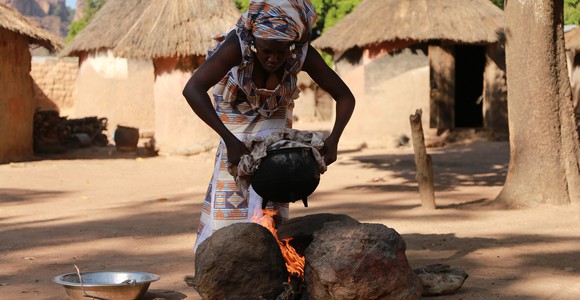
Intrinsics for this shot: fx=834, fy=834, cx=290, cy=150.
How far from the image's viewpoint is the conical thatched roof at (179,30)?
43.9ft

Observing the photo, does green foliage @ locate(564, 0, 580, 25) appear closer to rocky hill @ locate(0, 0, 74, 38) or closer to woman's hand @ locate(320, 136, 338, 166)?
woman's hand @ locate(320, 136, 338, 166)

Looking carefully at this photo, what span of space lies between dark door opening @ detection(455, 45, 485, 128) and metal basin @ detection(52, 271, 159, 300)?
17182mm

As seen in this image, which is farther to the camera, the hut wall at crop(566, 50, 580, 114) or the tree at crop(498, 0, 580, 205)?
the hut wall at crop(566, 50, 580, 114)

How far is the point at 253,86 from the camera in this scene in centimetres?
365

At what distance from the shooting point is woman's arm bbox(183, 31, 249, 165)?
3.48 metres

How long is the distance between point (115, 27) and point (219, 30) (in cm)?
469

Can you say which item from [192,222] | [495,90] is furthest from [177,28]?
[192,222]

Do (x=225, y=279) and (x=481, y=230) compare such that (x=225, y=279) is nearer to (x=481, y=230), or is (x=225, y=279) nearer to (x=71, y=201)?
(x=481, y=230)

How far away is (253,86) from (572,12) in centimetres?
2116

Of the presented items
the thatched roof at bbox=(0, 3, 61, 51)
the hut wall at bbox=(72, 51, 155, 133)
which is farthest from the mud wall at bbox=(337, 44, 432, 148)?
the thatched roof at bbox=(0, 3, 61, 51)

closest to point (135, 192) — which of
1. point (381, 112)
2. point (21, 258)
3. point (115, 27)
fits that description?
point (21, 258)

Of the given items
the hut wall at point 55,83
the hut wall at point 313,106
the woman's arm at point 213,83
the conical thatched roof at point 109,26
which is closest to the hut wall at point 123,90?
the conical thatched roof at point 109,26

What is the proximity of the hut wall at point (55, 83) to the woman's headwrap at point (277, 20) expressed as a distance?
19821 mm

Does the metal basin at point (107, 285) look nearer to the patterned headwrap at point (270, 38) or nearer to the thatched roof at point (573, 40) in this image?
the patterned headwrap at point (270, 38)
